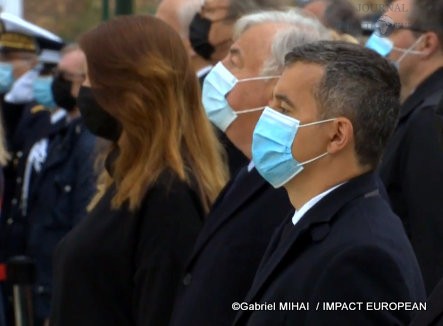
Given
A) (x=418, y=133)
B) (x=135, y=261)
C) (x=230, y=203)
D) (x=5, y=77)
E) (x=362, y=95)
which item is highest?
(x=362, y=95)

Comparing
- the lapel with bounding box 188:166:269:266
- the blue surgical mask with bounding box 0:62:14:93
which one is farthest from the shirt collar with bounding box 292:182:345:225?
the blue surgical mask with bounding box 0:62:14:93

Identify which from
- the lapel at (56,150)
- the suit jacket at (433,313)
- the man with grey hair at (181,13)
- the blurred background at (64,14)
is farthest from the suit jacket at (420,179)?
the blurred background at (64,14)

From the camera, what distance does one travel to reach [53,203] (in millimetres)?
6305

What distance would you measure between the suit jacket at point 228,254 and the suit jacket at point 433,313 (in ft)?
3.24

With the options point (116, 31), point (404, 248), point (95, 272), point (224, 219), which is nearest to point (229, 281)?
point (224, 219)

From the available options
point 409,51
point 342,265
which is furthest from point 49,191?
point 342,265

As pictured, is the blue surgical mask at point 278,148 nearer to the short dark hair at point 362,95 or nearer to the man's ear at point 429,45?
the short dark hair at point 362,95

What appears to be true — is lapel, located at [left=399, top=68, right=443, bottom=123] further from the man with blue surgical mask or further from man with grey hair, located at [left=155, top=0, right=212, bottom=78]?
man with grey hair, located at [left=155, top=0, right=212, bottom=78]

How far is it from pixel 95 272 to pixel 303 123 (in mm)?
935

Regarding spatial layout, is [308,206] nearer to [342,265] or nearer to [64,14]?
[342,265]

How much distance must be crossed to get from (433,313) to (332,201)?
615mm

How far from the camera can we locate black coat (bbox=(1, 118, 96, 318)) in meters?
6.20

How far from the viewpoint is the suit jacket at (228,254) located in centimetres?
316

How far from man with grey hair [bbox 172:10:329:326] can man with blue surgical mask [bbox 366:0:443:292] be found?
0.58 meters
